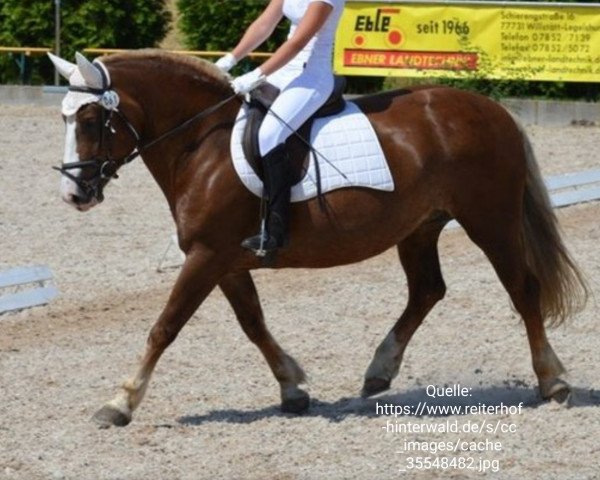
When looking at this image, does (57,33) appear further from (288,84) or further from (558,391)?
(558,391)

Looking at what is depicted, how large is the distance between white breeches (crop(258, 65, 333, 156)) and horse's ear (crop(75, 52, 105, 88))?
0.85 metres

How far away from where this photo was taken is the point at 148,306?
10602mm

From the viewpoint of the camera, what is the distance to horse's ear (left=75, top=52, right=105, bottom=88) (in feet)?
24.7

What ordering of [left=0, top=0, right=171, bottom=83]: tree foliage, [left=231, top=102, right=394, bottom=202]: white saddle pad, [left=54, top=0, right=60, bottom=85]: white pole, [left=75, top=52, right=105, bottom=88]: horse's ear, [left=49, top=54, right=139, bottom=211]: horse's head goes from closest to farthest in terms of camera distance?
[left=75, top=52, right=105, bottom=88]: horse's ear
[left=49, top=54, right=139, bottom=211]: horse's head
[left=231, top=102, right=394, bottom=202]: white saddle pad
[left=54, top=0, right=60, bottom=85]: white pole
[left=0, top=0, right=171, bottom=83]: tree foliage

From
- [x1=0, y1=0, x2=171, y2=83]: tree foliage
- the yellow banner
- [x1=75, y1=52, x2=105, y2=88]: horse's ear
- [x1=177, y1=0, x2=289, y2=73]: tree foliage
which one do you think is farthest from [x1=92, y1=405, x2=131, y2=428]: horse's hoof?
[x1=0, y1=0, x2=171, y2=83]: tree foliage

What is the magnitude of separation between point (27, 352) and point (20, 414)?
4.69 feet

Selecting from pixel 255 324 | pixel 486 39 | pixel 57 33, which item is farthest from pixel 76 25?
pixel 255 324

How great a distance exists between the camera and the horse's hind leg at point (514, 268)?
27.0 feet

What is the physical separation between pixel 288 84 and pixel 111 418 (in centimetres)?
193

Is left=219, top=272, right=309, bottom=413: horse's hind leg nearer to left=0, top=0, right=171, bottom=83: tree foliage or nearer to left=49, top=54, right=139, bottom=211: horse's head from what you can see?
left=49, top=54, right=139, bottom=211: horse's head

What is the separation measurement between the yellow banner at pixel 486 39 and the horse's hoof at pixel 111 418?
13367mm

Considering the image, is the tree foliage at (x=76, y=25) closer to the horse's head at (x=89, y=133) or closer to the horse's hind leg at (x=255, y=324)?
the horse's hind leg at (x=255, y=324)

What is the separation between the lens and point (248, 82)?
7758mm

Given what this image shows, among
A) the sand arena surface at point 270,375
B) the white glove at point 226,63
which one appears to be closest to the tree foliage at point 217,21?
the sand arena surface at point 270,375
